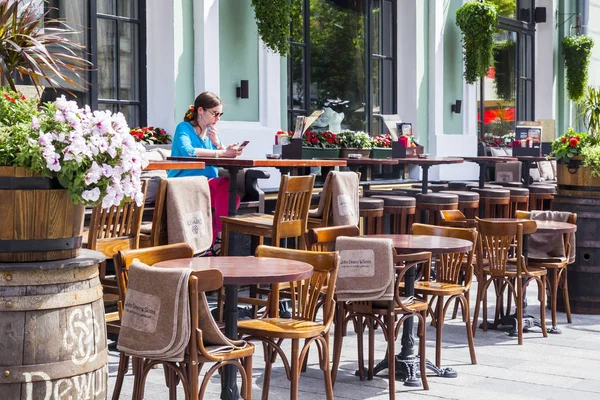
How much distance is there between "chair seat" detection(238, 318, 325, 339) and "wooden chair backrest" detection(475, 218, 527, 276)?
2.14 metres

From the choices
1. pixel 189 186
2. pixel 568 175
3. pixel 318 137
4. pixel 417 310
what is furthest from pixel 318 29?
pixel 417 310

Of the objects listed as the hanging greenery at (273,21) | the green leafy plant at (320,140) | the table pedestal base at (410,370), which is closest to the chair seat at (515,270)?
the table pedestal base at (410,370)

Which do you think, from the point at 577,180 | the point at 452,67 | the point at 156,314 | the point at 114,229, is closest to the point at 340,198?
the point at 114,229

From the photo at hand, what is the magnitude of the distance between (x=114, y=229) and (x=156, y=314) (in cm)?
172

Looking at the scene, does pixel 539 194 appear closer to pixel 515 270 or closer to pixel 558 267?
pixel 558 267

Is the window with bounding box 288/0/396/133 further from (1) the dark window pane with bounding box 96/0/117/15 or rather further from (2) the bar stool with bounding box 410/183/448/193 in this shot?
(1) the dark window pane with bounding box 96/0/117/15

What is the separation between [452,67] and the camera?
38.2 ft

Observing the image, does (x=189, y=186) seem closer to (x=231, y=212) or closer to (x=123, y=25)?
(x=231, y=212)

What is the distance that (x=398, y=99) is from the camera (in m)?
11.0

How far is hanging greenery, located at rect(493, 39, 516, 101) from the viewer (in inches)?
523

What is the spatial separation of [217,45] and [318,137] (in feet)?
4.13

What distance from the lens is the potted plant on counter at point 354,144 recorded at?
8.62m

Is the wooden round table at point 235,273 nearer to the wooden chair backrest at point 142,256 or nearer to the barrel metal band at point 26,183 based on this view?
the wooden chair backrest at point 142,256

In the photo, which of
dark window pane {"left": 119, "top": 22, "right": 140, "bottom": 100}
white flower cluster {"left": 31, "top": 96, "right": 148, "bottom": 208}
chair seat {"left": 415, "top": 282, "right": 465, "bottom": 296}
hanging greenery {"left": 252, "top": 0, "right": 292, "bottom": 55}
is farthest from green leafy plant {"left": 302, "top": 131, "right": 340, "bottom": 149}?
white flower cluster {"left": 31, "top": 96, "right": 148, "bottom": 208}
